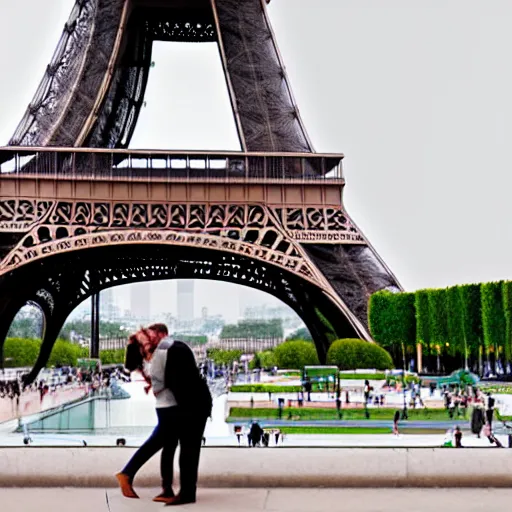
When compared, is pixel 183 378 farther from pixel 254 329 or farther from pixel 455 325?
pixel 455 325

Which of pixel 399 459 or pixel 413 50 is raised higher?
pixel 413 50

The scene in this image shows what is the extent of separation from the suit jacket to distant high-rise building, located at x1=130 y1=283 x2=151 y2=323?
6.91 ft

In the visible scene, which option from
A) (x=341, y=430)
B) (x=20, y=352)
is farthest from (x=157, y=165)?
(x=341, y=430)

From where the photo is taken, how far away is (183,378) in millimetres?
5434

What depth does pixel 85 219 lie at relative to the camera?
76.3ft

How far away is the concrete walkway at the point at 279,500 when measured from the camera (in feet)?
18.2

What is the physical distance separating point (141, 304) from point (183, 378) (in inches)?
88.1

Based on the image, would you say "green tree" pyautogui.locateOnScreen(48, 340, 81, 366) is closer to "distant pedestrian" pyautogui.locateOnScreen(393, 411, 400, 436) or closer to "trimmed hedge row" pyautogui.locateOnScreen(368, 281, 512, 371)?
"distant pedestrian" pyautogui.locateOnScreen(393, 411, 400, 436)

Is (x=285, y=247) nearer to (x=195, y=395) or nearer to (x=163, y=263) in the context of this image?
(x=163, y=263)

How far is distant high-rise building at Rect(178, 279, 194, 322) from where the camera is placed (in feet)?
24.6

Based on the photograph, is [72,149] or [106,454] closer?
[106,454]

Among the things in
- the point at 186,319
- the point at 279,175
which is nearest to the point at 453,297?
the point at 186,319

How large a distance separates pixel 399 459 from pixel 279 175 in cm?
1770

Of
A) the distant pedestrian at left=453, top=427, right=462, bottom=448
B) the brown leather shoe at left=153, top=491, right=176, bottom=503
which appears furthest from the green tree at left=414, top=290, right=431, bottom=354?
the brown leather shoe at left=153, top=491, right=176, bottom=503
